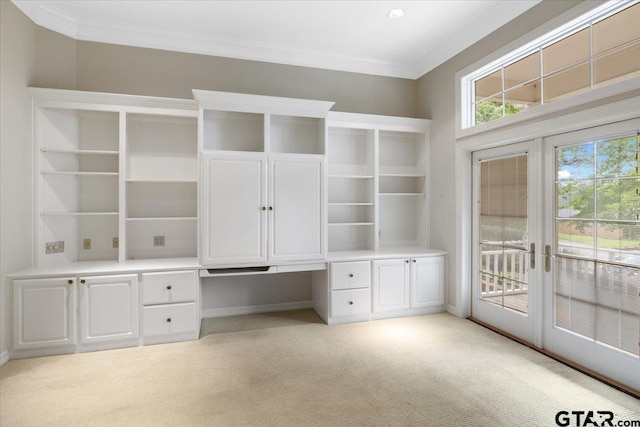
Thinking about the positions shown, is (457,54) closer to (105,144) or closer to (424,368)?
(424,368)

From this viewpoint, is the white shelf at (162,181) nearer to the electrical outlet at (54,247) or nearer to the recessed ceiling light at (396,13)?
the electrical outlet at (54,247)

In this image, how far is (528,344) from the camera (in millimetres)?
3018

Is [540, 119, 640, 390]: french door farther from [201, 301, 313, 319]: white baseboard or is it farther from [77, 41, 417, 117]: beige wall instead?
[201, 301, 313, 319]: white baseboard

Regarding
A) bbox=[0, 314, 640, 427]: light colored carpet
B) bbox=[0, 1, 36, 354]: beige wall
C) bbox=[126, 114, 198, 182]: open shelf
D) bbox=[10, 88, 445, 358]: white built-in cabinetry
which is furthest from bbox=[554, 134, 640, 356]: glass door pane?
bbox=[0, 1, 36, 354]: beige wall

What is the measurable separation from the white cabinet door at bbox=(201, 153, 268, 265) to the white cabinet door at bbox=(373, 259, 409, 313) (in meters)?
1.28

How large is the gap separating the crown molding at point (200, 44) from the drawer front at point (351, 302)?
272 centimetres

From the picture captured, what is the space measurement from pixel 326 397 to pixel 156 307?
5.86 ft

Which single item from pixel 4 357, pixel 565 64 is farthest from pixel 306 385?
pixel 565 64

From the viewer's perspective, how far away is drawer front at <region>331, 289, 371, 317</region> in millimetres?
3596

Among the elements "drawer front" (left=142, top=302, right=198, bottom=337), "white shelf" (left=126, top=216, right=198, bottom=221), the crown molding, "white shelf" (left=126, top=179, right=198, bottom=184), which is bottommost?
"drawer front" (left=142, top=302, right=198, bottom=337)

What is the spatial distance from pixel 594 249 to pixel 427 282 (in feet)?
5.50

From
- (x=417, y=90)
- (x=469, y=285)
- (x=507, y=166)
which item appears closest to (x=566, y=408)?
(x=469, y=285)

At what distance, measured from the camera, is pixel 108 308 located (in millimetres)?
2961

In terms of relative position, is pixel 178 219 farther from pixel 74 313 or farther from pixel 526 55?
pixel 526 55
